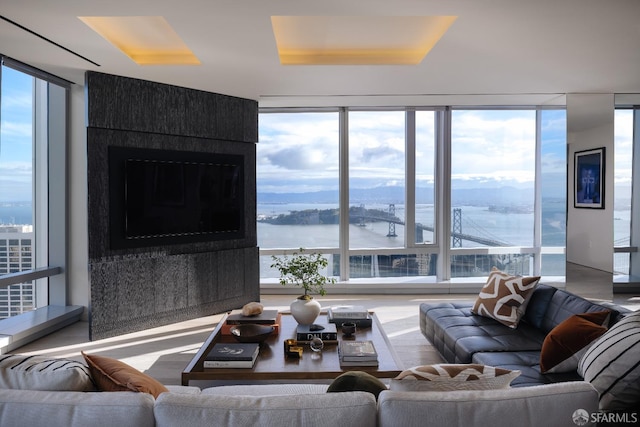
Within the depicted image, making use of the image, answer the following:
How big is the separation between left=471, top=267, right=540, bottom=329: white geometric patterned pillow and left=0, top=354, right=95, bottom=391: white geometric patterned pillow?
2.82m

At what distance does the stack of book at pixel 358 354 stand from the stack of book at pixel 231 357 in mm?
526

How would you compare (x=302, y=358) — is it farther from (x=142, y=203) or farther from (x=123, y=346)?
(x=142, y=203)

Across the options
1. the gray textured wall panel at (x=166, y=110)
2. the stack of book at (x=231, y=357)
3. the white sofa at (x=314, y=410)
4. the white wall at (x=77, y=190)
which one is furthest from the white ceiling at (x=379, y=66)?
the white sofa at (x=314, y=410)

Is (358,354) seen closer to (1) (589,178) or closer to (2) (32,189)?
(2) (32,189)

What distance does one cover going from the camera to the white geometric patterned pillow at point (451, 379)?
4.91 feet

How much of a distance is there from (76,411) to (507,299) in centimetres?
301

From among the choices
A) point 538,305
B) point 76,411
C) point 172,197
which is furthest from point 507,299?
point 172,197

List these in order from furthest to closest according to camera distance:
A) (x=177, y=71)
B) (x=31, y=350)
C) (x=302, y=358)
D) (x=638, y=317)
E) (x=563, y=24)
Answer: (x=177, y=71) → (x=31, y=350) → (x=563, y=24) → (x=302, y=358) → (x=638, y=317)

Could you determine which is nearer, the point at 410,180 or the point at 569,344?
the point at 569,344

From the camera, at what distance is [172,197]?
4.88 meters

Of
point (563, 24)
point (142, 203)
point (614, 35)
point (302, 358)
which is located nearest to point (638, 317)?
point (302, 358)

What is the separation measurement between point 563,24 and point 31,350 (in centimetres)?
489

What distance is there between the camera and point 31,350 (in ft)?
13.1

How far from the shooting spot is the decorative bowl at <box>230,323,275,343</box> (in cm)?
314
